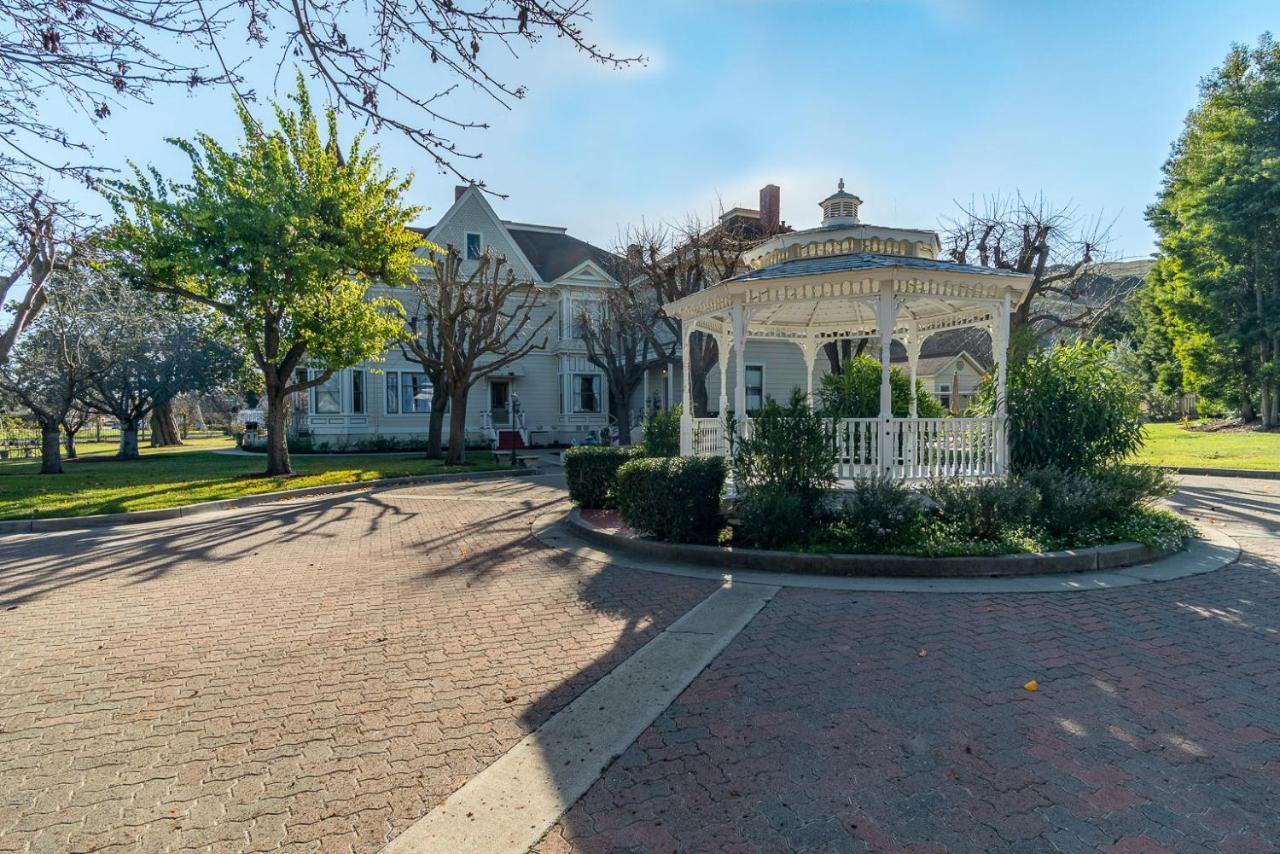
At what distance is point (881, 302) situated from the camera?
8.88 m

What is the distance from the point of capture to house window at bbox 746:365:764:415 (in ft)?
94.2

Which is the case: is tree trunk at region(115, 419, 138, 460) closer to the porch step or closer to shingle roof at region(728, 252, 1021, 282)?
the porch step

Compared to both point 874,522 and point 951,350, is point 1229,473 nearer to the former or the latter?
point 874,522

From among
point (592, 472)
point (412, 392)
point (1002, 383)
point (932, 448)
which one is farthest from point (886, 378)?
point (412, 392)

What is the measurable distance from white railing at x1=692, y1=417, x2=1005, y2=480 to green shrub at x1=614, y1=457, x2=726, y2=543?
4.66 ft

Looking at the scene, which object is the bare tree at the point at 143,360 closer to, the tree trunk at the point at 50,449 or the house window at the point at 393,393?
the tree trunk at the point at 50,449

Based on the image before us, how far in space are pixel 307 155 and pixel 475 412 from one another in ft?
47.8

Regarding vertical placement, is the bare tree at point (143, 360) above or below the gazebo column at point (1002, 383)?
above

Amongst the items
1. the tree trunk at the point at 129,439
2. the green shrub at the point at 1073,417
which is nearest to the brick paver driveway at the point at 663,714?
the green shrub at the point at 1073,417

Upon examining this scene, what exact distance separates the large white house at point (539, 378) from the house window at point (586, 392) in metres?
0.05

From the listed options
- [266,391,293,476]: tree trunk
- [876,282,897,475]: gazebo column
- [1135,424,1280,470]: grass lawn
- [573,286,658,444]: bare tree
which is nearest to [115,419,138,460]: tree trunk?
[266,391,293,476]: tree trunk

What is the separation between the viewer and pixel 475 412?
97.7 feet

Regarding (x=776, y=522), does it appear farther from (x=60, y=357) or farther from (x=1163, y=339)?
(x=1163, y=339)

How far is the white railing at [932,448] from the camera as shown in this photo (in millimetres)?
8773
